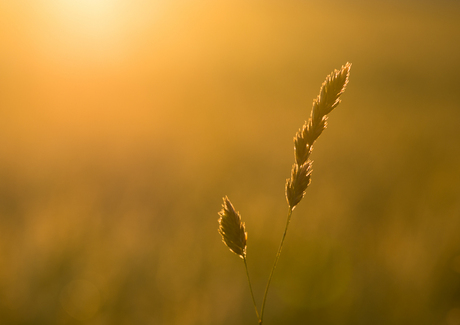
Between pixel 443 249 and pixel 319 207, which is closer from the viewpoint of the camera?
pixel 443 249

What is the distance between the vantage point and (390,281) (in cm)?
293

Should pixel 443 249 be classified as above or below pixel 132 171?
below

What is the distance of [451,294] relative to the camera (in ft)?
8.96


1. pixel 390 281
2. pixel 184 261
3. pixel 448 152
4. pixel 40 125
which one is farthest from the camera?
pixel 40 125

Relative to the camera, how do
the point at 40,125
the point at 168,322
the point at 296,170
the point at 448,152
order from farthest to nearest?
the point at 40,125
the point at 448,152
the point at 168,322
the point at 296,170

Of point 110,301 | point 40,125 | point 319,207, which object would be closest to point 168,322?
point 110,301

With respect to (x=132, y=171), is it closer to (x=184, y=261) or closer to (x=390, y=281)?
(x=184, y=261)

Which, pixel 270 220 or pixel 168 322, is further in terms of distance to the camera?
pixel 270 220

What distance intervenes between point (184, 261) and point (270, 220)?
1.06m

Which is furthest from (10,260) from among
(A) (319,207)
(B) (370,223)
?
(B) (370,223)

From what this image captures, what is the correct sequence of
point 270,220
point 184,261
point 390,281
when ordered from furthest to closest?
1. point 270,220
2. point 184,261
3. point 390,281

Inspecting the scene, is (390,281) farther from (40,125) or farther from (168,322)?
(40,125)

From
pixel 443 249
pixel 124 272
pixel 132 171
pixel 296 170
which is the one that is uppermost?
pixel 296 170

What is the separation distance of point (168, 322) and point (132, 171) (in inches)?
123
